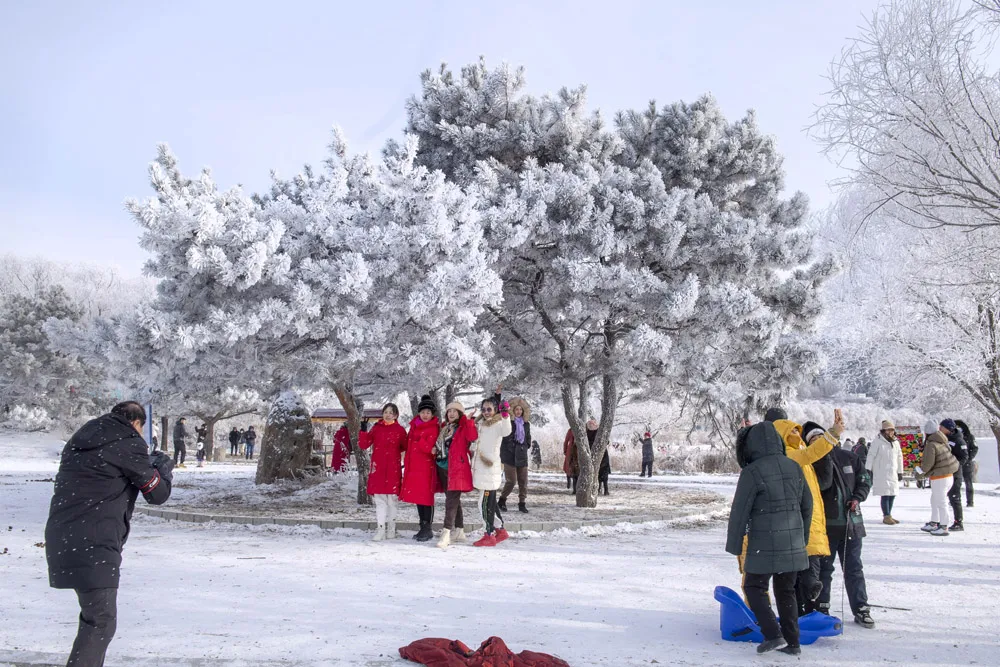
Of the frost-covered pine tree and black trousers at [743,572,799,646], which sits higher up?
the frost-covered pine tree

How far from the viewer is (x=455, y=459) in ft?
28.9

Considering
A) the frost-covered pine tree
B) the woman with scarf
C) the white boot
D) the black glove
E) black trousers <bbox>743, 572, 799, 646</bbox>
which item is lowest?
the white boot

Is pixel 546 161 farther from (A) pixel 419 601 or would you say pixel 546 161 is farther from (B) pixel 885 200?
(A) pixel 419 601

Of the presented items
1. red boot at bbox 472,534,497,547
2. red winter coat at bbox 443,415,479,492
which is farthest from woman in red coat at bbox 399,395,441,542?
red boot at bbox 472,534,497,547

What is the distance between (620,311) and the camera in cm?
1175

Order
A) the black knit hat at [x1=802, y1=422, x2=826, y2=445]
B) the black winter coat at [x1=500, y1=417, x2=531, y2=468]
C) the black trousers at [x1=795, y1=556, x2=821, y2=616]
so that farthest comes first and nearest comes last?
the black winter coat at [x1=500, y1=417, x2=531, y2=468]
the black knit hat at [x1=802, y1=422, x2=826, y2=445]
the black trousers at [x1=795, y1=556, x2=821, y2=616]

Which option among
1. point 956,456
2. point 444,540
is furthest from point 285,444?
point 956,456

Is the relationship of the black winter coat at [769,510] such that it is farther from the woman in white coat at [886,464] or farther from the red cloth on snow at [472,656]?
the woman in white coat at [886,464]

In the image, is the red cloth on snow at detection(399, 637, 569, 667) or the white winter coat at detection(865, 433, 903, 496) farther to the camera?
the white winter coat at detection(865, 433, 903, 496)

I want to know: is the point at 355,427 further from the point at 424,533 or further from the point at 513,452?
the point at 424,533

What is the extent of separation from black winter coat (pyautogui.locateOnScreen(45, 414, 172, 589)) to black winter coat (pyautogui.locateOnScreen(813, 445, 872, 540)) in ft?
14.8

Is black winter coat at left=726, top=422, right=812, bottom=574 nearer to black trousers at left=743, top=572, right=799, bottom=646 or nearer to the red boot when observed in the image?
black trousers at left=743, top=572, right=799, bottom=646

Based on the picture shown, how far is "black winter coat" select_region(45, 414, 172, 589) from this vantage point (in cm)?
376

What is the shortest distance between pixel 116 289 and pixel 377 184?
49990 millimetres
